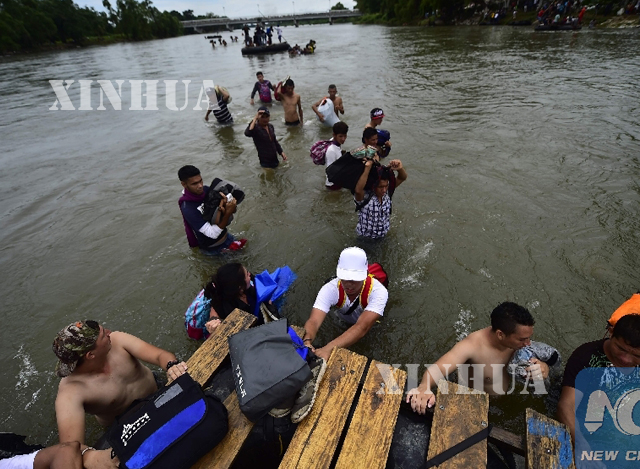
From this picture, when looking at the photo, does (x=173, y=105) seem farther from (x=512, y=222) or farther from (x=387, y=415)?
(x=387, y=415)

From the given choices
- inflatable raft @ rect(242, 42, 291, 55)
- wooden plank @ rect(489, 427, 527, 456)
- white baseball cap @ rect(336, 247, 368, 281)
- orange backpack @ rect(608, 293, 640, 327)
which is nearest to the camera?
wooden plank @ rect(489, 427, 527, 456)

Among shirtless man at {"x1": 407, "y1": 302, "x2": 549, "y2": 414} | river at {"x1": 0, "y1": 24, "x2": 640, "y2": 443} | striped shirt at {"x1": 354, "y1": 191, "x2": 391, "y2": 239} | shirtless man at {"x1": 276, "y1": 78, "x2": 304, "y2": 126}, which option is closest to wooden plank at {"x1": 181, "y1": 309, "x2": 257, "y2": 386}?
river at {"x1": 0, "y1": 24, "x2": 640, "y2": 443}

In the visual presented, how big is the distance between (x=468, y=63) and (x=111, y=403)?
69.1ft

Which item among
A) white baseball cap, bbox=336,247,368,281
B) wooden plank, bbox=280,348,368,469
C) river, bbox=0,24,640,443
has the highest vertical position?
white baseball cap, bbox=336,247,368,281

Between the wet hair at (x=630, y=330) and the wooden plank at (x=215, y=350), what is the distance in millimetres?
2803

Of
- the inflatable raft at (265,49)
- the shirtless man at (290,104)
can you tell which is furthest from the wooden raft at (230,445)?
the inflatable raft at (265,49)

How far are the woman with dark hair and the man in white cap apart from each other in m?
0.68

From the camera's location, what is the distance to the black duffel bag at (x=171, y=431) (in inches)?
66.7

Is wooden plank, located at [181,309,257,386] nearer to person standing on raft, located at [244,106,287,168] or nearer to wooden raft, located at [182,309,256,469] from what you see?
wooden raft, located at [182,309,256,469]

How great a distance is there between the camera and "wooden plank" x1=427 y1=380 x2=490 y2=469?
1.83 m

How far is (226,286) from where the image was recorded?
301 cm
